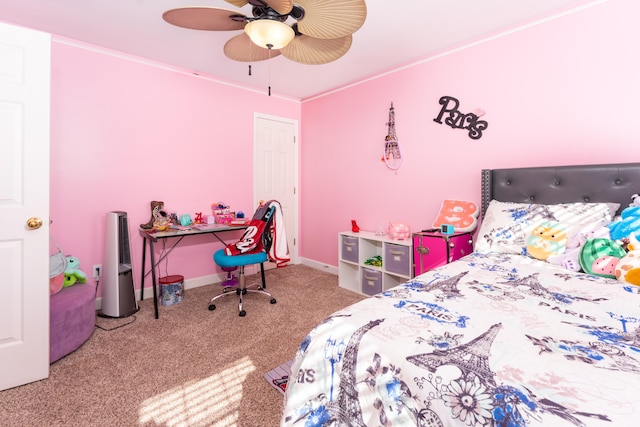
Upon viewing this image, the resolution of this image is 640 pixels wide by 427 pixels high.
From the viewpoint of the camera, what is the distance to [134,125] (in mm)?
3146

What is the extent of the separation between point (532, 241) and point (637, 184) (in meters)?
0.73

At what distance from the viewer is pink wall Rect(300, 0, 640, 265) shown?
2.12m

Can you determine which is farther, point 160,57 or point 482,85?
point 160,57

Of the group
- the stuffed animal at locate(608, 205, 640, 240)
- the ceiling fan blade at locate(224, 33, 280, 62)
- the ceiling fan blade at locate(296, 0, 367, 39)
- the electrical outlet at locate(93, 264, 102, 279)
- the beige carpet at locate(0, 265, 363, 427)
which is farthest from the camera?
the electrical outlet at locate(93, 264, 102, 279)

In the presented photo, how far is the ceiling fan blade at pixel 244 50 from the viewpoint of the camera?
198 centimetres

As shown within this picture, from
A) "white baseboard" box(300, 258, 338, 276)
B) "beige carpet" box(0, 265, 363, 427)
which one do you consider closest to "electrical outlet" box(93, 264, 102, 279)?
"beige carpet" box(0, 265, 363, 427)

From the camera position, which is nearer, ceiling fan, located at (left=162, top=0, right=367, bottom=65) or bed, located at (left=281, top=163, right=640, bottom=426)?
bed, located at (left=281, top=163, right=640, bottom=426)

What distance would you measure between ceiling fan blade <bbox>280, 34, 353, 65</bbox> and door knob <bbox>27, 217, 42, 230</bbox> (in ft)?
5.97

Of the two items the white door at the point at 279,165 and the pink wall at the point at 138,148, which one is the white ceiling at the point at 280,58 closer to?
the pink wall at the point at 138,148

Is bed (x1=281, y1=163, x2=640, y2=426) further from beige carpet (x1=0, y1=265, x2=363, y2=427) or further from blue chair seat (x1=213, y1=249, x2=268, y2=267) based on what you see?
blue chair seat (x1=213, y1=249, x2=268, y2=267)

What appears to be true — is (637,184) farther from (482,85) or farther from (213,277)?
(213,277)

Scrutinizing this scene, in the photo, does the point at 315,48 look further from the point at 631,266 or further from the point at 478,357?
the point at 631,266

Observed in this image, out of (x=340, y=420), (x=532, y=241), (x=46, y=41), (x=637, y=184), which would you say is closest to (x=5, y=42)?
(x=46, y=41)

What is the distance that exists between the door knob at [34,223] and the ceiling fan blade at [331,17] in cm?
191
